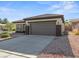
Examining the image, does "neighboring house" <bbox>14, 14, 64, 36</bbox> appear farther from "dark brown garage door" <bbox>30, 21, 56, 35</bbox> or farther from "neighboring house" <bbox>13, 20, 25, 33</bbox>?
"neighboring house" <bbox>13, 20, 25, 33</bbox>

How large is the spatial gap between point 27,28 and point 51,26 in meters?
4.68

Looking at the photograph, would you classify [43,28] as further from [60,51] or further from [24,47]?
[60,51]

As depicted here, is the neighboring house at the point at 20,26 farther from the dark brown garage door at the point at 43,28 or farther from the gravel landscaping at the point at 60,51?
the gravel landscaping at the point at 60,51

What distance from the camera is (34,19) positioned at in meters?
22.6

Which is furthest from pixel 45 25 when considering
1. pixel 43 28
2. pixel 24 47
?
pixel 24 47

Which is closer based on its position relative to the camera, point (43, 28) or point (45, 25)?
point (45, 25)

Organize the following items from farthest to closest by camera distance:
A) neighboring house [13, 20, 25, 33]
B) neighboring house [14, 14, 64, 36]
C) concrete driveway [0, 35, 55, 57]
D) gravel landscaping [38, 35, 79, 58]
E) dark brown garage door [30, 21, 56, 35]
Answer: neighboring house [13, 20, 25, 33]
dark brown garage door [30, 21, 56, 35]
neighboring house [14, 14, 64, 36]
concrete driveway [0, 35, 55, 57]
gravel landscaping [38, 35, 79, 58]

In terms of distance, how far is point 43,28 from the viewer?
22.0m

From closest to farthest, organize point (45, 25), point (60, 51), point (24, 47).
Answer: point (60, 51) → point (24, 47) → point (45, 25)

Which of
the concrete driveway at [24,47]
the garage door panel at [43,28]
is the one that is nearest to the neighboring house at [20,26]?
the garage door panel at [43,28]

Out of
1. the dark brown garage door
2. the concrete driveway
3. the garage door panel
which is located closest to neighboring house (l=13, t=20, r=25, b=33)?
the dark brown garage door

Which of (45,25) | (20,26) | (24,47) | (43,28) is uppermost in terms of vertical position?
(45,25)

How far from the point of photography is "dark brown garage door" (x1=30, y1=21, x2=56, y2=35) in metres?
21.1

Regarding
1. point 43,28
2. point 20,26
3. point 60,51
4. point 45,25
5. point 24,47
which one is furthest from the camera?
point 20,26
